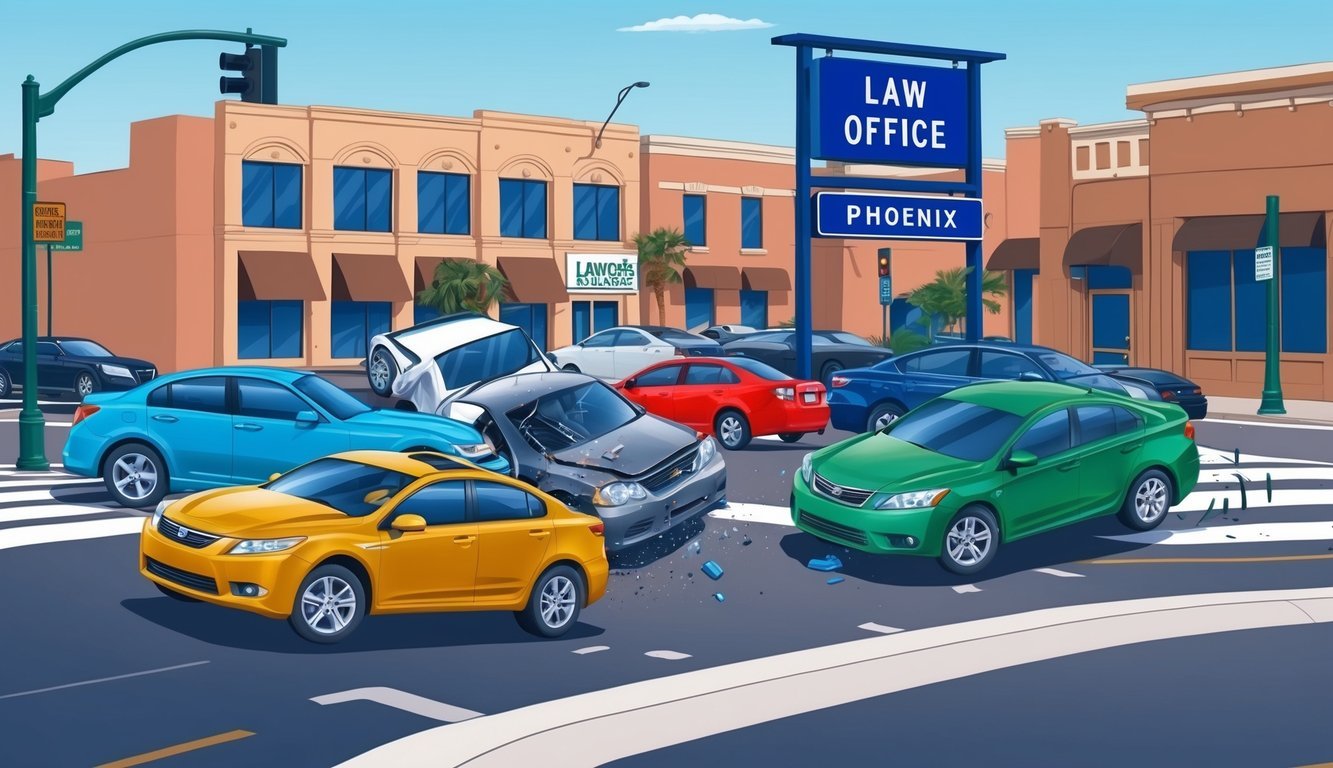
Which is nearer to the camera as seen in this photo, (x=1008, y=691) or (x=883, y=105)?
(x=1008, y=691)

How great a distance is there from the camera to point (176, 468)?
17.9 metres

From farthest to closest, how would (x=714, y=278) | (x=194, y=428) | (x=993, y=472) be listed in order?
(x=714, y=278)
(x=194, y=428)
(x=993, y=472)

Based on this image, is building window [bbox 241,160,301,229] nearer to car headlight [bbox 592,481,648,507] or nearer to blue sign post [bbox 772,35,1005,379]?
blue sign post [bbox 772,35,1005,379]

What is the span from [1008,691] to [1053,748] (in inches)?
55.7

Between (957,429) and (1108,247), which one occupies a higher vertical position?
(1108,247)

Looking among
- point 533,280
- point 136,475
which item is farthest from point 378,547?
point 533,280

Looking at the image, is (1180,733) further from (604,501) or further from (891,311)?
(891,311)

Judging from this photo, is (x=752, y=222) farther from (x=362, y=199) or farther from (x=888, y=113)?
(x=888, y=113)

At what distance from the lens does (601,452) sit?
1534 centimetres

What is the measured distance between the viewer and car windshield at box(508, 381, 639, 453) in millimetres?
15969

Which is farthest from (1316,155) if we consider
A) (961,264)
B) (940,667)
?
(961,264)

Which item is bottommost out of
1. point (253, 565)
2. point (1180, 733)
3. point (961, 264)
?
point (1180, 733)

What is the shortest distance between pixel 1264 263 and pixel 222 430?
76.0 ft

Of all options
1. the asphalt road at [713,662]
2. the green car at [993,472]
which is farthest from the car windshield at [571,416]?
the green car at [993,472]
